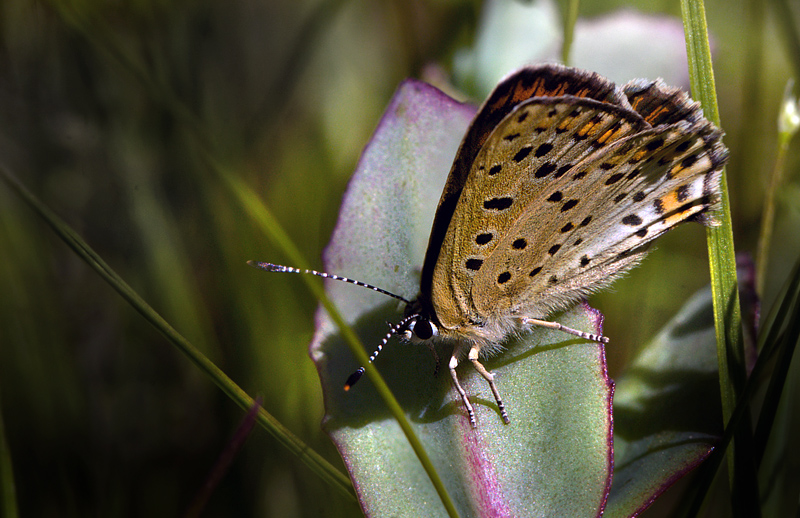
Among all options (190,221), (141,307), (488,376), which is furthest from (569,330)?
(190,221)

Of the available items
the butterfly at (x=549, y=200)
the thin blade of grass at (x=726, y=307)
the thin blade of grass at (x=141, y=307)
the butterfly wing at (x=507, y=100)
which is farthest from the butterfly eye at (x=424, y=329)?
the thin blade of grass at (x=726, y=307)

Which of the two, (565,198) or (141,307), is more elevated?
(141,307)

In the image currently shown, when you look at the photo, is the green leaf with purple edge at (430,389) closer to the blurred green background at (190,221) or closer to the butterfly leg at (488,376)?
the butterfly leg at (488,376)

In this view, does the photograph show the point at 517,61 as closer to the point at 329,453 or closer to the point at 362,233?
the point at 362,233

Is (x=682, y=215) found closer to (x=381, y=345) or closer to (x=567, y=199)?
(x=567, y=199)

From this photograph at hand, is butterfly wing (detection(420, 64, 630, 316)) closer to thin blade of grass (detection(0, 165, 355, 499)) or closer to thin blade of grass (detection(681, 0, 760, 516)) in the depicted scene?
thin blade of grass (detection(681, 0, 760, 516))

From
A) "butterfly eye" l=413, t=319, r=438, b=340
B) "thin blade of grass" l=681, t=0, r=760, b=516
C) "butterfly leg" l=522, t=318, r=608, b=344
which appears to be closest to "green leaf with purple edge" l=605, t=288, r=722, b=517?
"thin blade of grass" l=681, t=0, r=760, b=516
